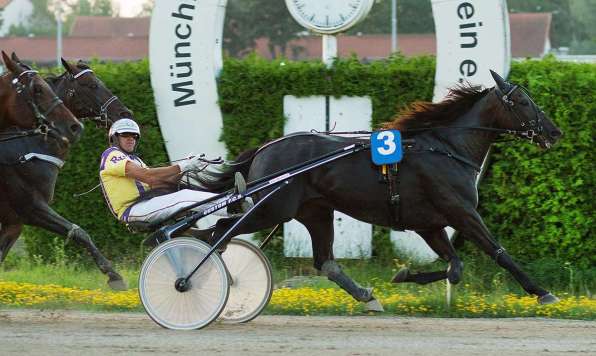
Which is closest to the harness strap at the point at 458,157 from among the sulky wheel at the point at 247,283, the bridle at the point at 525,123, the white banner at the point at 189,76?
the bridle at the point at 525,123

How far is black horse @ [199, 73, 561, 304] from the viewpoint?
8391 mm

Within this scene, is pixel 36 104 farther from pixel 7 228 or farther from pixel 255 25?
pixel 255 25

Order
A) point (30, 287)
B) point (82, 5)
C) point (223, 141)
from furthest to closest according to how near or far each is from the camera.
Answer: point (82, 5) → point (223, 141) → point (30, 287)

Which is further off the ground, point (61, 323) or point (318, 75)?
point (318, 75)

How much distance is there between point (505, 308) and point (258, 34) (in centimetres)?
3908

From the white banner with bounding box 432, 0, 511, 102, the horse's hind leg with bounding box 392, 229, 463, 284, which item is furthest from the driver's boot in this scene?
the white banner with bounding box 432, 0, 511, 102

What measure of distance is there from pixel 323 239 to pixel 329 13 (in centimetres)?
340

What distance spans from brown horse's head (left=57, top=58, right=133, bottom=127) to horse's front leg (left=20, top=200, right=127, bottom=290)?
1231 millimetres

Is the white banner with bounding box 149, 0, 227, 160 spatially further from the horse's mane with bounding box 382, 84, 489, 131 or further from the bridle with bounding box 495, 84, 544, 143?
the bridle with bounding box 495, 84, 544, 143

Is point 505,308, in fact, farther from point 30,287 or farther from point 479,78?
point 30,287

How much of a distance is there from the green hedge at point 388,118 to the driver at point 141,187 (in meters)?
3.32

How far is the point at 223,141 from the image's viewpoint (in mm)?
11453

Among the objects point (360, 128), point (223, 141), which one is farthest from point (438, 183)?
point (223, 141)

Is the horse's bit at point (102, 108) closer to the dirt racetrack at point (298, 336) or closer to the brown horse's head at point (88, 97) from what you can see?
the brown horse's head at point (88, 97)
